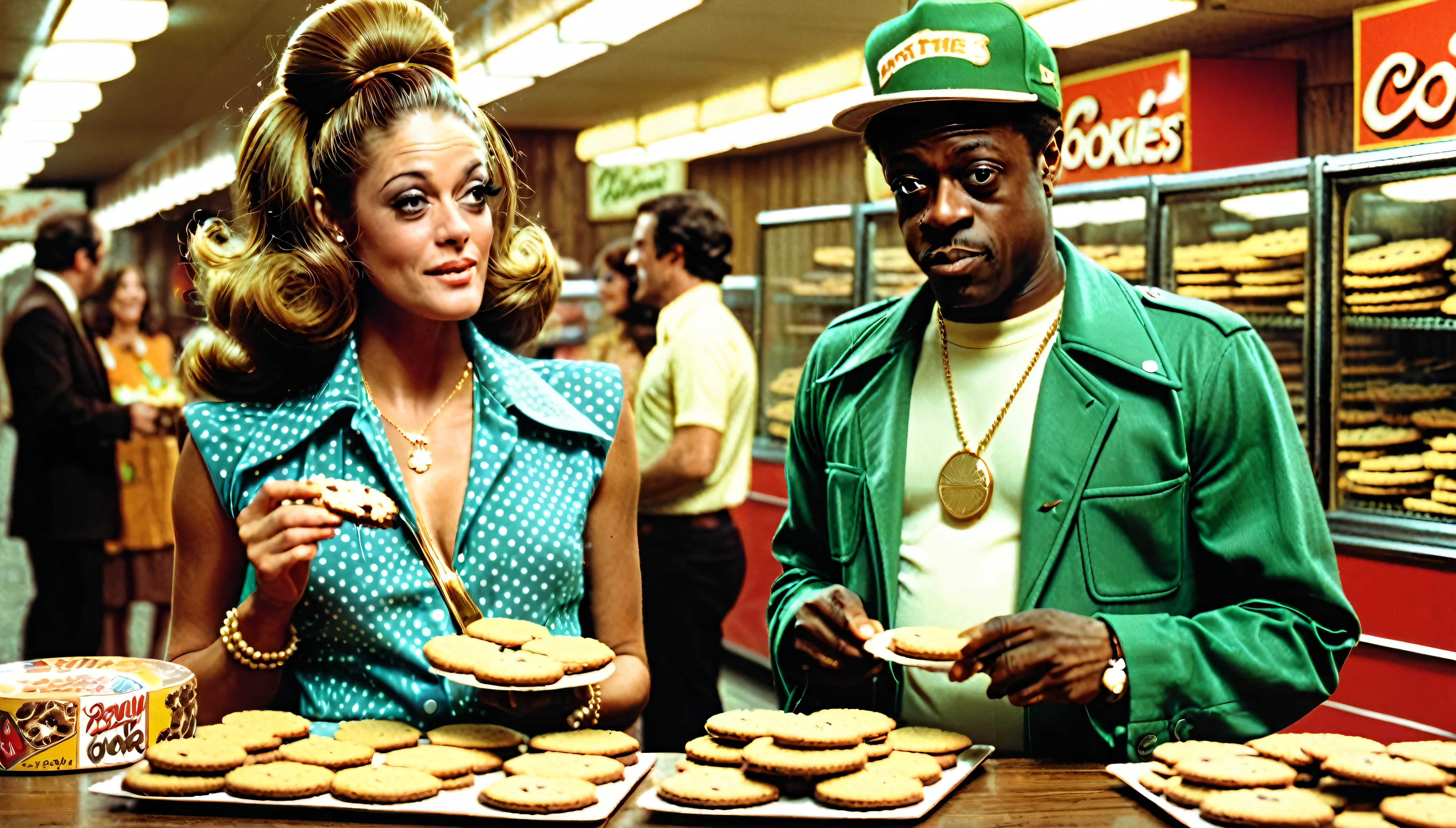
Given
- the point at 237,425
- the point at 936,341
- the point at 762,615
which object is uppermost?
the point at 936,341

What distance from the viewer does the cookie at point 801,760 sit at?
1444 millimetres

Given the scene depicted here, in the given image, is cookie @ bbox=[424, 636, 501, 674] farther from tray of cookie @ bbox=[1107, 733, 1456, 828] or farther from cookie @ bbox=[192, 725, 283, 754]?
tray of cookie @ bbox=[1107, 733, 1456, 828]

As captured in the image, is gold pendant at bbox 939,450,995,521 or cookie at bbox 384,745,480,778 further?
gold pendant at bbox 939,450,995,521

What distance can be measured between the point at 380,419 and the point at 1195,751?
3.88 feet

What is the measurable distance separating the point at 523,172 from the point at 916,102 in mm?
683

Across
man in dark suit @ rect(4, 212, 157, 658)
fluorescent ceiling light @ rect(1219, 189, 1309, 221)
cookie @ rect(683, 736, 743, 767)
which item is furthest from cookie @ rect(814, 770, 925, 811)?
man in dark suit @ rect(4, 212, 157, 658)

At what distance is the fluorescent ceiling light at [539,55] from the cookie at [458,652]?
4.27m

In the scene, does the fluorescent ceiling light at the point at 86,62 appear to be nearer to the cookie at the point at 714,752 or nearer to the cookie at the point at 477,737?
the cookie at the point at 477,737

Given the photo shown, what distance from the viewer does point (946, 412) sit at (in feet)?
6.58

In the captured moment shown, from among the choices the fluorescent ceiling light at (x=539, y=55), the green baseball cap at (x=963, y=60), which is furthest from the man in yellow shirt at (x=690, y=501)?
the green baseball cap at (x=963, y=60)

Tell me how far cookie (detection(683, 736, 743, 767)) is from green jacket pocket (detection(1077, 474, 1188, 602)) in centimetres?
59

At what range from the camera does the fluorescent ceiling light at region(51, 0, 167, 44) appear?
5.41 meters

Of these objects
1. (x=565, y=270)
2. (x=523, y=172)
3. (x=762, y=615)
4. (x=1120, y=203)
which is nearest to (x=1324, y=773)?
(x=523, y=172)

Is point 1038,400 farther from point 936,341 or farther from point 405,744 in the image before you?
point 405,744
